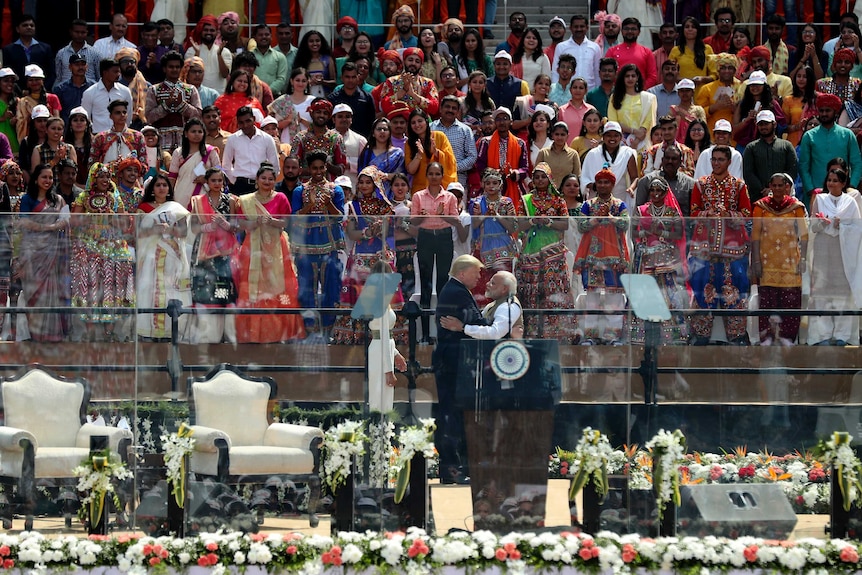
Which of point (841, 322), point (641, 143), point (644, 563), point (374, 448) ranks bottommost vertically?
point (644, 563)

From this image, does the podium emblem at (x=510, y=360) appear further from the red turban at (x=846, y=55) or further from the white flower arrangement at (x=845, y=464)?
the red turban at (x=846, y=55)

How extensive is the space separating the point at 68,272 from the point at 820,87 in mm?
9631

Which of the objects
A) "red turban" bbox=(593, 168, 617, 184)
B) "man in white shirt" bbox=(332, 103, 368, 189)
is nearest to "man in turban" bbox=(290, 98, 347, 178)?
"man in white shirt" bbox=(332, 103, 368, 189)

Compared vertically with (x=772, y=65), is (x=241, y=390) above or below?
below

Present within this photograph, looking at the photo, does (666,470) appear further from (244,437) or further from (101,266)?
(101,266)

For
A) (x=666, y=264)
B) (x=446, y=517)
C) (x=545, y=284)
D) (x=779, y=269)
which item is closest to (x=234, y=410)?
(x=446, y=517)

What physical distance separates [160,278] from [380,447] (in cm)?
196

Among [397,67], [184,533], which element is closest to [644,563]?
[184,533]

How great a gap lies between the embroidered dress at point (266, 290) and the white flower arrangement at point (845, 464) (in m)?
3.81

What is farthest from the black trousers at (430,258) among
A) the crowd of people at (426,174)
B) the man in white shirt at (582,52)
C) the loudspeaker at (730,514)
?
the man in white shirt at (582,52)

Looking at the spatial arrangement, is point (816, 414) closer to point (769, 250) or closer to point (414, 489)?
point (769, 250)

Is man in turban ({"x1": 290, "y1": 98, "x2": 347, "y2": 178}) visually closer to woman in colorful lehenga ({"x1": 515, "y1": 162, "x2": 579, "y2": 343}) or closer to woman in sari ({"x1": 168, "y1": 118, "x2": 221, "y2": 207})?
woman in sari ({"x1": 168, "y1": 118, "x2": 221, "y2": 207})

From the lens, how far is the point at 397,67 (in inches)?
735

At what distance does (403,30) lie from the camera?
19.5m
